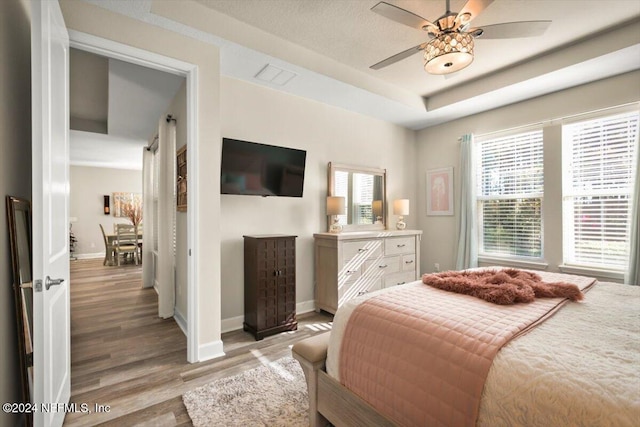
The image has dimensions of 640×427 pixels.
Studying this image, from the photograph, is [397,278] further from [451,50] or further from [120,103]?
[120,103]

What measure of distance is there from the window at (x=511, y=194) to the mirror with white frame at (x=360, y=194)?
55.8 inches

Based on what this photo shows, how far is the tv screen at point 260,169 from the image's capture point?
2.99 metres

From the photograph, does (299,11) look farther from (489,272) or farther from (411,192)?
(411,192)

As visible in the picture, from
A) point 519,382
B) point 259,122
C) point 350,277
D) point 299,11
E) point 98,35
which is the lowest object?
point 350,277

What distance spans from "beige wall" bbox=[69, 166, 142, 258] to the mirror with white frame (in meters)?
7.95

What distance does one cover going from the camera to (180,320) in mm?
3305

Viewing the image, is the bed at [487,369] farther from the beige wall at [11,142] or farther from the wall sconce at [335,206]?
the wall sconce at [335,206]

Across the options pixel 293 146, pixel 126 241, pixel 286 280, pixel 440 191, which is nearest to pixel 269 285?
pixel 286 280

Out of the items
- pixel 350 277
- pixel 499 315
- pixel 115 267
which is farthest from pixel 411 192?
pixel 115 267

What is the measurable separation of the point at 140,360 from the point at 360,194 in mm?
3125

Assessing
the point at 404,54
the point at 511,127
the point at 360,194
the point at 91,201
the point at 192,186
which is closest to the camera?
the point at 404,54

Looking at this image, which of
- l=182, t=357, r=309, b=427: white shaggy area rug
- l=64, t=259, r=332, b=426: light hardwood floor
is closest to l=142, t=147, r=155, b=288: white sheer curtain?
l=64, t=259, r=332, b=426: light hardwood floor

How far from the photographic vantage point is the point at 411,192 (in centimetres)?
506

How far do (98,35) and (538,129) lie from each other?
464 centimetres
